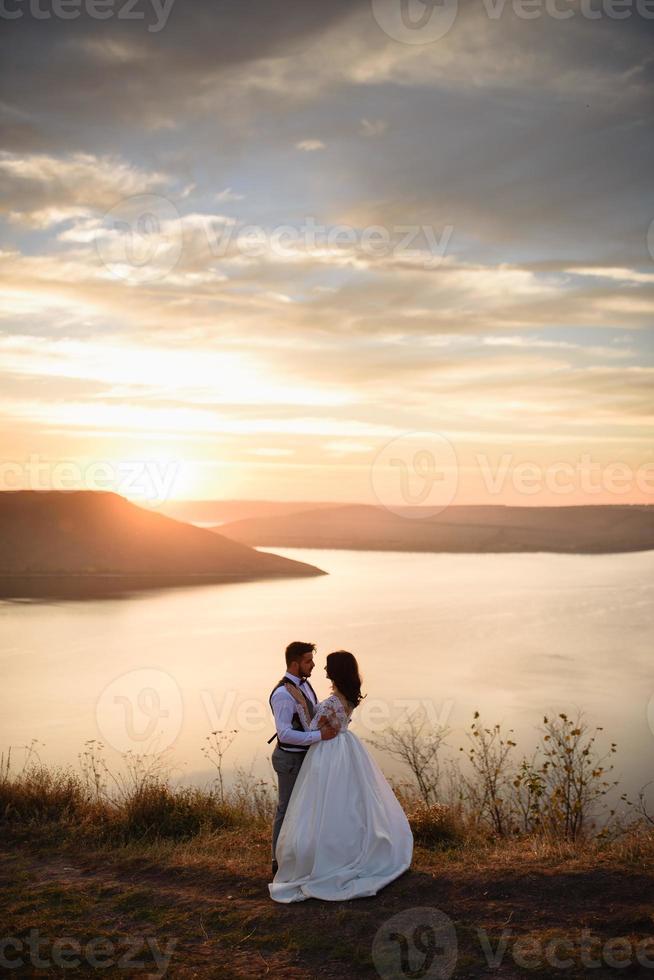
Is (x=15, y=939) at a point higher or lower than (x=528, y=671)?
higher

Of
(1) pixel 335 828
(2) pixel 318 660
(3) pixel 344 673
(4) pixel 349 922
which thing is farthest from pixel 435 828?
(2) pixel 318 660

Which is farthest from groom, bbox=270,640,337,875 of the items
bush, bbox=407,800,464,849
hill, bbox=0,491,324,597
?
hill, bbox=0,491,324,597

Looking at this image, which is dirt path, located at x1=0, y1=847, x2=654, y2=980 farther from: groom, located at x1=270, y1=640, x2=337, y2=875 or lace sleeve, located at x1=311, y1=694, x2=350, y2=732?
lace sleeve, located at x1=311, y1=694, x2=350, y2=732

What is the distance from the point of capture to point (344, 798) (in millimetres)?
6730

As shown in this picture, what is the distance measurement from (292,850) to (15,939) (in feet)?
7.13

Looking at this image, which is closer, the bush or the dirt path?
the dirt path

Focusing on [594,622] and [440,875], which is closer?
[440,875]

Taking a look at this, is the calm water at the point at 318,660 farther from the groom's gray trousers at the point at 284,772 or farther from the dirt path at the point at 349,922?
the groom's gray trousers at the point at 284,772

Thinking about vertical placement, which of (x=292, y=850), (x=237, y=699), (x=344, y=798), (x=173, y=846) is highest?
(x=344, y=798)

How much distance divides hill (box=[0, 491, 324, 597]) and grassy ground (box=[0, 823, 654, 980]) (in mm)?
65178

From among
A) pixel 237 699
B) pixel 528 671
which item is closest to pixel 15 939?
pixel 237 699

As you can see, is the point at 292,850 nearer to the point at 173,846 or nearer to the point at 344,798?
the point at 344,798

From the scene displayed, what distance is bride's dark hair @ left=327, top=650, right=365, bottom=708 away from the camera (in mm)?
6695

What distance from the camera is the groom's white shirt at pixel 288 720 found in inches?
264
